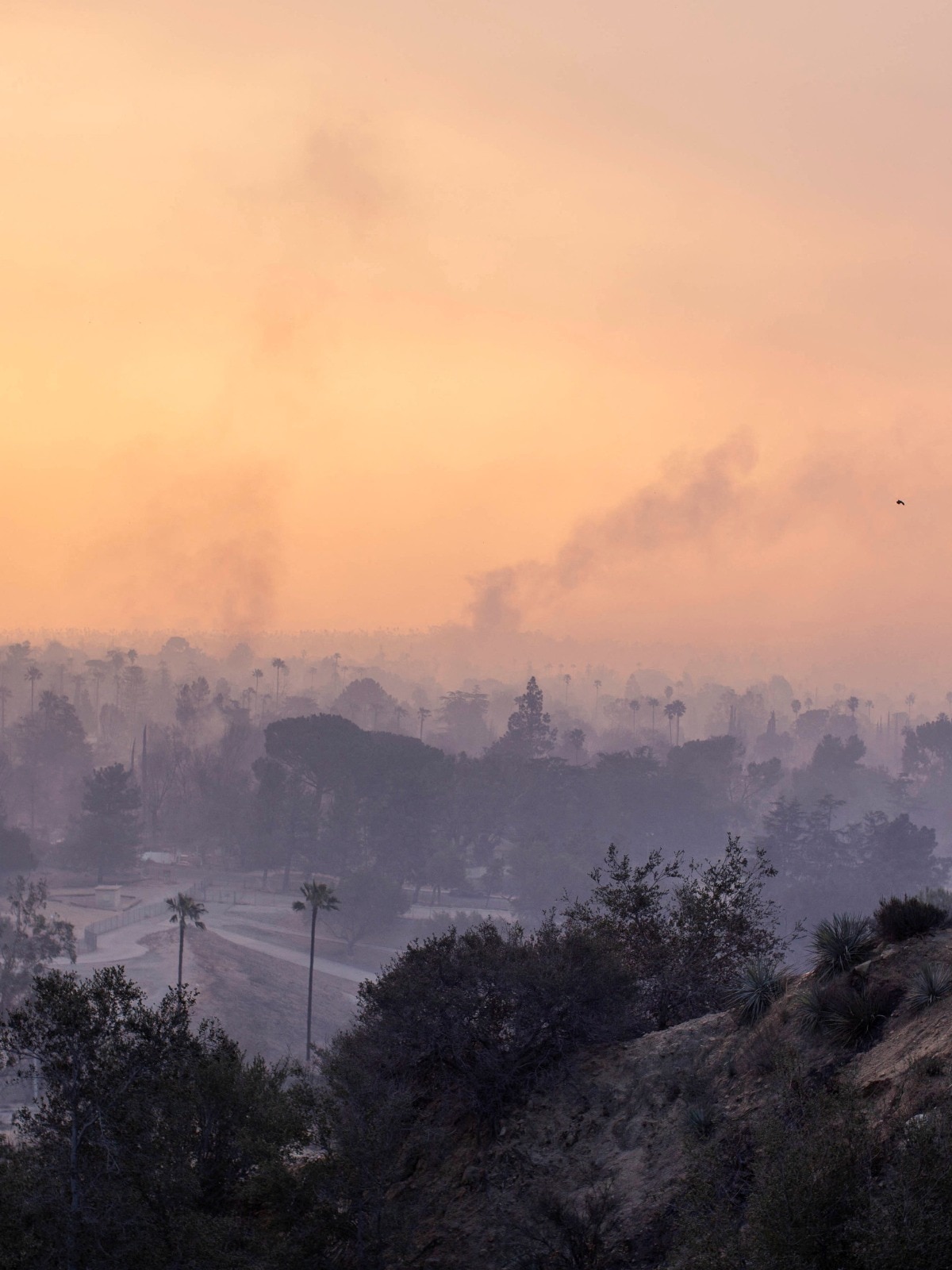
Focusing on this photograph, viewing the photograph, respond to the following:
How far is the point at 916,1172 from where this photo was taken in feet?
42.5

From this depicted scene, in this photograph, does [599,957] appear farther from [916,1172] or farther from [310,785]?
[310,785]

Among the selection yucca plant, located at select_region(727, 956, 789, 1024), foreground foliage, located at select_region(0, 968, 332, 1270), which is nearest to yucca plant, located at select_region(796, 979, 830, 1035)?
yucca plant, located at select_region(727, 956, 789, 1024)

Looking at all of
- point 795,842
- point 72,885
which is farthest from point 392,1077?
point 795,842

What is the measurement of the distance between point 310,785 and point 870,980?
405ft

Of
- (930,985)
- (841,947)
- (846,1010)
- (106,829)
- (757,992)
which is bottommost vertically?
(106,829)

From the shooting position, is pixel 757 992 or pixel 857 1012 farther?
pixel 757 992

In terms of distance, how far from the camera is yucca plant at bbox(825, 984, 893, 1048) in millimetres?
19234

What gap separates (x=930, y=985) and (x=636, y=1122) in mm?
5952

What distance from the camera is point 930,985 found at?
18844 mm

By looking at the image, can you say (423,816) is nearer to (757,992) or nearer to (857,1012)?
(757,992)

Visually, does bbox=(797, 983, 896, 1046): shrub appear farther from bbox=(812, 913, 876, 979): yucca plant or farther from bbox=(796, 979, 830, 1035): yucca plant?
bbox=(812, 913, 876, 979): yucca plant

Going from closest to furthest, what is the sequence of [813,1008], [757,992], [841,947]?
[813,1008] → [841,947] → [757,992]

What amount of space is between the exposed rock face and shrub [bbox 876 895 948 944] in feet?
1.45

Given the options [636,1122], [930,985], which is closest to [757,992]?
[636,1122]
